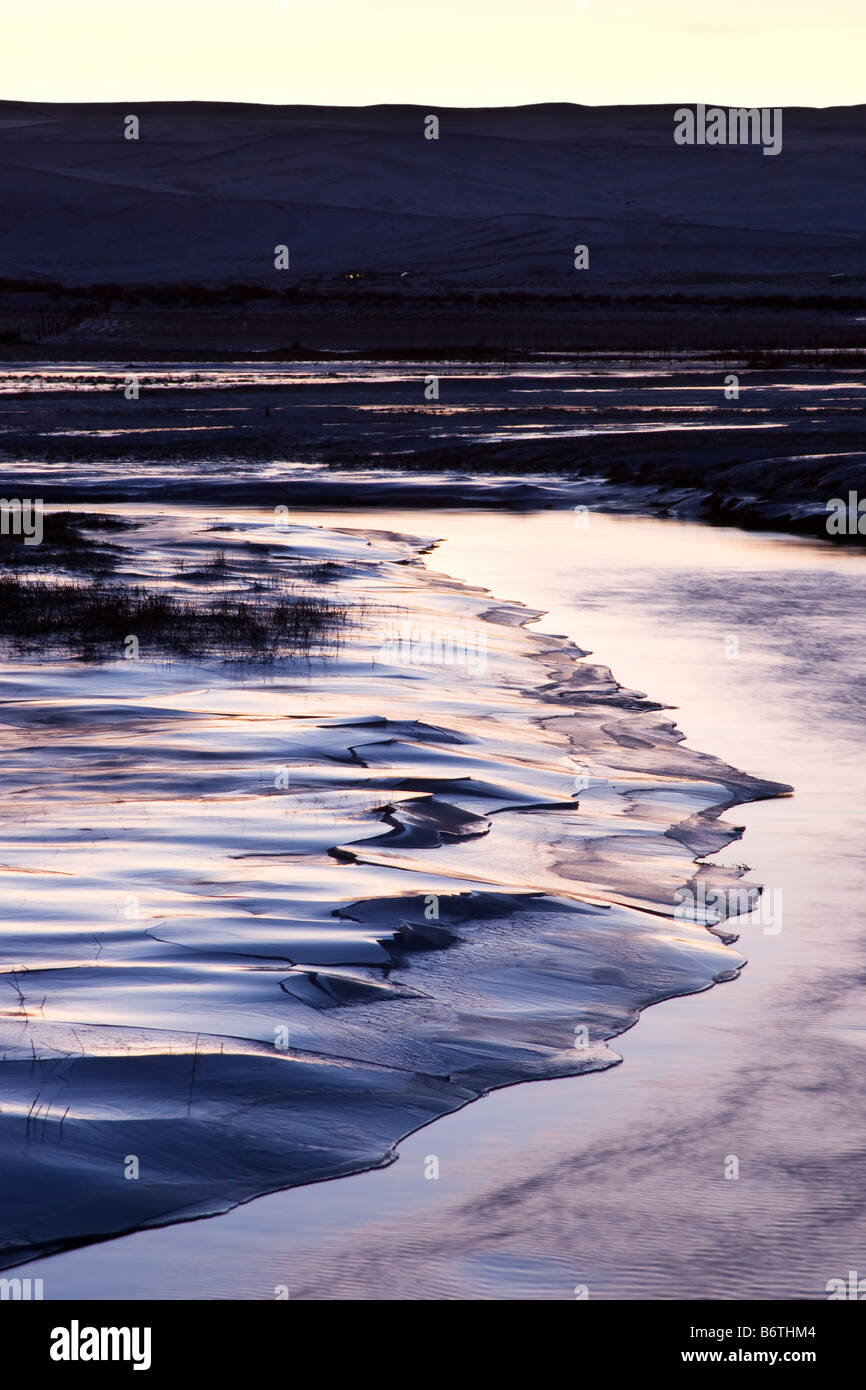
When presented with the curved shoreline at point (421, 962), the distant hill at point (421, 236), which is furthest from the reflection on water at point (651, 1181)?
the distant hill at point (421, 236)

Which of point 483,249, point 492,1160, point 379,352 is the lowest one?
point 492,1160

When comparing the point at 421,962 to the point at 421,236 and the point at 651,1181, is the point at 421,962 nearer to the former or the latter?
the point at 651,1181

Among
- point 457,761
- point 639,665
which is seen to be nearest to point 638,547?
point 639,665

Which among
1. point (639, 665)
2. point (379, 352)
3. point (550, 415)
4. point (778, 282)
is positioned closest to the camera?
point (639, 665)

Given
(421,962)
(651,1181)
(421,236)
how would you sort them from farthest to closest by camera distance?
(421,236) → (421,962) → (651,1181)

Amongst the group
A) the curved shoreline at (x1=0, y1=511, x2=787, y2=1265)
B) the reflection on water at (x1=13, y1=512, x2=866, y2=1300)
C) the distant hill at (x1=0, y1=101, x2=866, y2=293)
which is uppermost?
the distant hill at (x1=0, y1=101, x2=866, y2=293)

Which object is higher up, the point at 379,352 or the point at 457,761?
the point at 379,352

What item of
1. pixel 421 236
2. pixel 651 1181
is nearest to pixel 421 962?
pixel 651 1181

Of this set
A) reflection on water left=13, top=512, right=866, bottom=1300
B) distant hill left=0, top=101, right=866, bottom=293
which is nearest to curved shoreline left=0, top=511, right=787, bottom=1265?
reflection on water left=13, top=512, right=866, bottom=1300

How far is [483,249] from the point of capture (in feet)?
463

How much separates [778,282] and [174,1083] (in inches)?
4401

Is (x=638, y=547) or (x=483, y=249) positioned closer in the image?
(x=638, y=547)

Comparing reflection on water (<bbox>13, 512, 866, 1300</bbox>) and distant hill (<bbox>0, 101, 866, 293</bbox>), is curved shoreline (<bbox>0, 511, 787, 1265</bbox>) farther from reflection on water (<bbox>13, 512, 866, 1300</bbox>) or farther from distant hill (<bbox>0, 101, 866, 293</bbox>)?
distant hill (<bbox>0, 101, 866, 293</bbox>)

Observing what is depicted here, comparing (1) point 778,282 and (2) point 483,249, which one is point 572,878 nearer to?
(1) point 778,282
